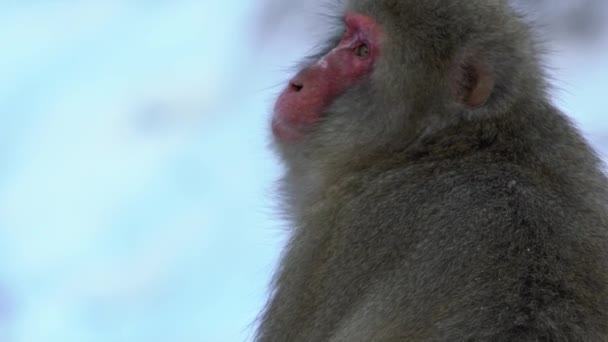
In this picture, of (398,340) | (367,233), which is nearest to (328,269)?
(367,233)

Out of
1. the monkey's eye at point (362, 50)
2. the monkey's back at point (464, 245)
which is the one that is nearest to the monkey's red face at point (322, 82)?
the monkey's eye at point (362, 50)

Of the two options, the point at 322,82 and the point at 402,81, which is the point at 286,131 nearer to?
the point at 322,82

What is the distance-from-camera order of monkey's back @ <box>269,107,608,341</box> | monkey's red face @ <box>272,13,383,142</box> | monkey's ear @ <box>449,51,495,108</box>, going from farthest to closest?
monkey's red face @ <box>272,13,383,142</box> < monkey's ear @ <box>449,51,495,108</box> < monkey's back @ <box>269,107,608,341</box>

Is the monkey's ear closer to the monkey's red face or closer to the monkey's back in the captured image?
the monkey's back

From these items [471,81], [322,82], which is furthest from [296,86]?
[471,81]

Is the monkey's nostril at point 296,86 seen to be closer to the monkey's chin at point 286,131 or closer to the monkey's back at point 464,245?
the monkey's chin at point 286,131

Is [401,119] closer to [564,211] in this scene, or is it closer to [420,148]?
[420,148]

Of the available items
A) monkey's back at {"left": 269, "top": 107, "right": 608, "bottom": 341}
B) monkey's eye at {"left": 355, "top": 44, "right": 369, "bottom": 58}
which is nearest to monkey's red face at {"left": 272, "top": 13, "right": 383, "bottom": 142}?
monkey's eye at {"left": 355, "top": 44, "right": 369, "bottom": 58}
